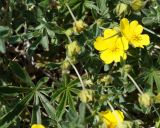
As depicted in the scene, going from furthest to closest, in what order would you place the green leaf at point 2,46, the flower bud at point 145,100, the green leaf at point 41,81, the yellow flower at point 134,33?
the yellow flower at point 134,33 → the green leaf at point 41,81 → the flower bud at point 145,100 → the green leaf at point 2,46

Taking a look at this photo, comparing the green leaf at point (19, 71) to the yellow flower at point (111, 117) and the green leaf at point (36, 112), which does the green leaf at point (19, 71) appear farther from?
the yellow flower at point (111, 117)

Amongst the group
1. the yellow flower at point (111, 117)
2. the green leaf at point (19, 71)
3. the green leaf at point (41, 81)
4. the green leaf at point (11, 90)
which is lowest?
the yellow flower at point (111, 117)

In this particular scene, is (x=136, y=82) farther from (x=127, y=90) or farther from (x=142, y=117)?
(x=142, y=117)

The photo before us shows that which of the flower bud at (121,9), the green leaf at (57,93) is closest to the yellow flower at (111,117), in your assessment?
the green leaf at (57,93)

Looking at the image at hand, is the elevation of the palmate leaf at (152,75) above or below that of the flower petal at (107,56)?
below

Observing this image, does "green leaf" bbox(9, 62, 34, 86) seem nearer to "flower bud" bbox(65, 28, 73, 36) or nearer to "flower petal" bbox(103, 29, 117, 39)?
"flower bud" bbox(65, 28, 73, 36)

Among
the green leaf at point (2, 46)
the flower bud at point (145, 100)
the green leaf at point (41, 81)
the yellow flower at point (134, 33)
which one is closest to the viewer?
the green leaf at point (2, 46)

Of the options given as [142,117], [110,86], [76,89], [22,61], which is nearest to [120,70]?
[110,86]
